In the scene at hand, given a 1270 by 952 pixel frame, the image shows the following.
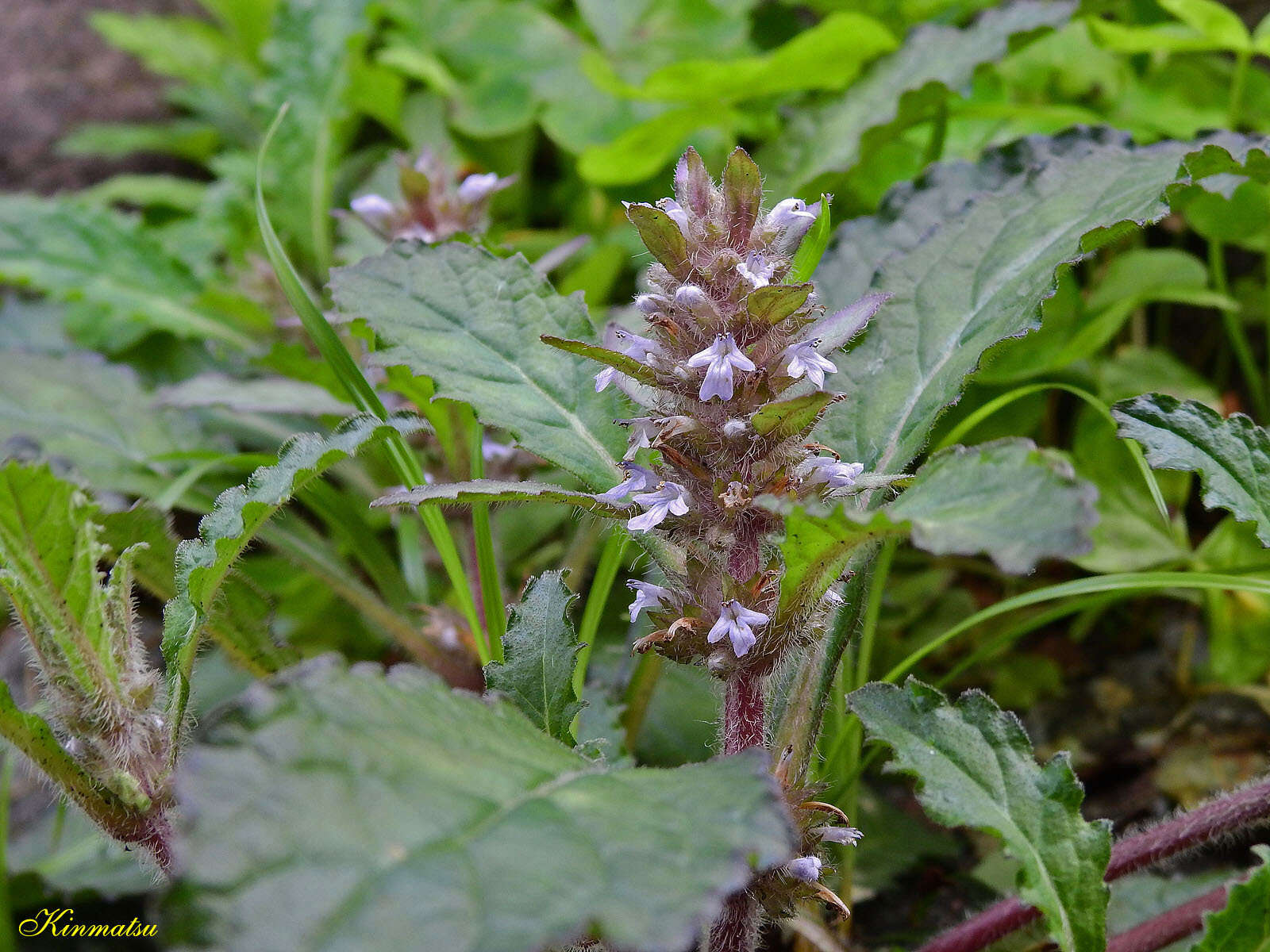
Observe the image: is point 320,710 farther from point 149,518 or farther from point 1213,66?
point 1213,66

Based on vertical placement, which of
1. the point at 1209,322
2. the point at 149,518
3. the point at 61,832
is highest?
the point at 149,518

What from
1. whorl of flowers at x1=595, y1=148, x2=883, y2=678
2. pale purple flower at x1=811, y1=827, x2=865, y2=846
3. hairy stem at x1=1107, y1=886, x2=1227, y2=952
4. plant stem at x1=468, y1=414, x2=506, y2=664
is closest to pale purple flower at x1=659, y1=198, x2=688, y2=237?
whorl of flowers at x1=595, y1=148, x2=883, y2=678

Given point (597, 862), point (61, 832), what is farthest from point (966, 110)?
point (61, 832)

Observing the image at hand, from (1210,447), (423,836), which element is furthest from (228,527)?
(1210,447)

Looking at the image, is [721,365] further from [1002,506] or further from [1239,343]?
[1239,343]

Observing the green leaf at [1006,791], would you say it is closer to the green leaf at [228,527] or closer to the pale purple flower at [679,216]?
the pale purple flower at [679,216]

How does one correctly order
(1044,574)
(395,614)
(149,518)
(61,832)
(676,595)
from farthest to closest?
(1044,574), (61,832), (395,614), (149,518), (676,595)

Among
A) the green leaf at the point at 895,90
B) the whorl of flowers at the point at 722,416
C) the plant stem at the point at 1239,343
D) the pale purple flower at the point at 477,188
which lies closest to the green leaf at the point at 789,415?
Result: the whorl of flowers at the point at 722,416
